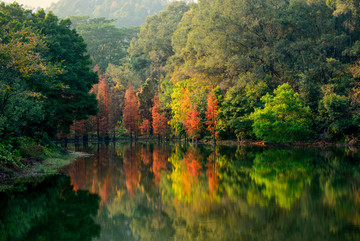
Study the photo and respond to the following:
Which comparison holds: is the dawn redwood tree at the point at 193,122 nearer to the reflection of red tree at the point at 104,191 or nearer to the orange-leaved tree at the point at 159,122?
the orange-leaved tree at the point at 159,122

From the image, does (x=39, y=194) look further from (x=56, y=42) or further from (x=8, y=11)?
(x=8, y=11)

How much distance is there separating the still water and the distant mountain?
129 metres

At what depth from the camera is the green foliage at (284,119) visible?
33.9 metres

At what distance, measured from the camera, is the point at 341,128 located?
108 feet

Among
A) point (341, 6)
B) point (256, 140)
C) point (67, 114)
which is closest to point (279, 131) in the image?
point (256, 140)

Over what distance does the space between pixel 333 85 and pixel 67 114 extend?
2475 cm

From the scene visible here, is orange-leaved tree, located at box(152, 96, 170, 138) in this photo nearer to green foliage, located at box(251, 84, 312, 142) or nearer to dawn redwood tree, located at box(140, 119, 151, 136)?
dawn redwood tree, located at box(140, 119, 151, 136)

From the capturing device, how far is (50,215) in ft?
25.9

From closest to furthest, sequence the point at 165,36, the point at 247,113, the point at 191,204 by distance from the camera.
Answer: the point at 191,204 < the point at 247,113 < the point at 165,36

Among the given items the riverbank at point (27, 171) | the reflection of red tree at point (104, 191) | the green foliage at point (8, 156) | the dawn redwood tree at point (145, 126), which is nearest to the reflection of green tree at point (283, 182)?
the reflection of red tree at point (104, 191)

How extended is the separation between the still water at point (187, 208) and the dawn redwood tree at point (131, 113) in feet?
140

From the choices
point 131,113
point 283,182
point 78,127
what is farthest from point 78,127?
point 283,182

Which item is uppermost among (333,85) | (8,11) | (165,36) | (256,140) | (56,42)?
(165,36)

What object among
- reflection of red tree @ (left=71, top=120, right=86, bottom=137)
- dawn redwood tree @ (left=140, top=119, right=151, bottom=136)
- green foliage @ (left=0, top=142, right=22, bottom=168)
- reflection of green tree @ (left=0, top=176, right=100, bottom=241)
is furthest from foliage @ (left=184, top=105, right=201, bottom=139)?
reflection of green tree @ (left=0, top=176, right=100, bottom=241)
